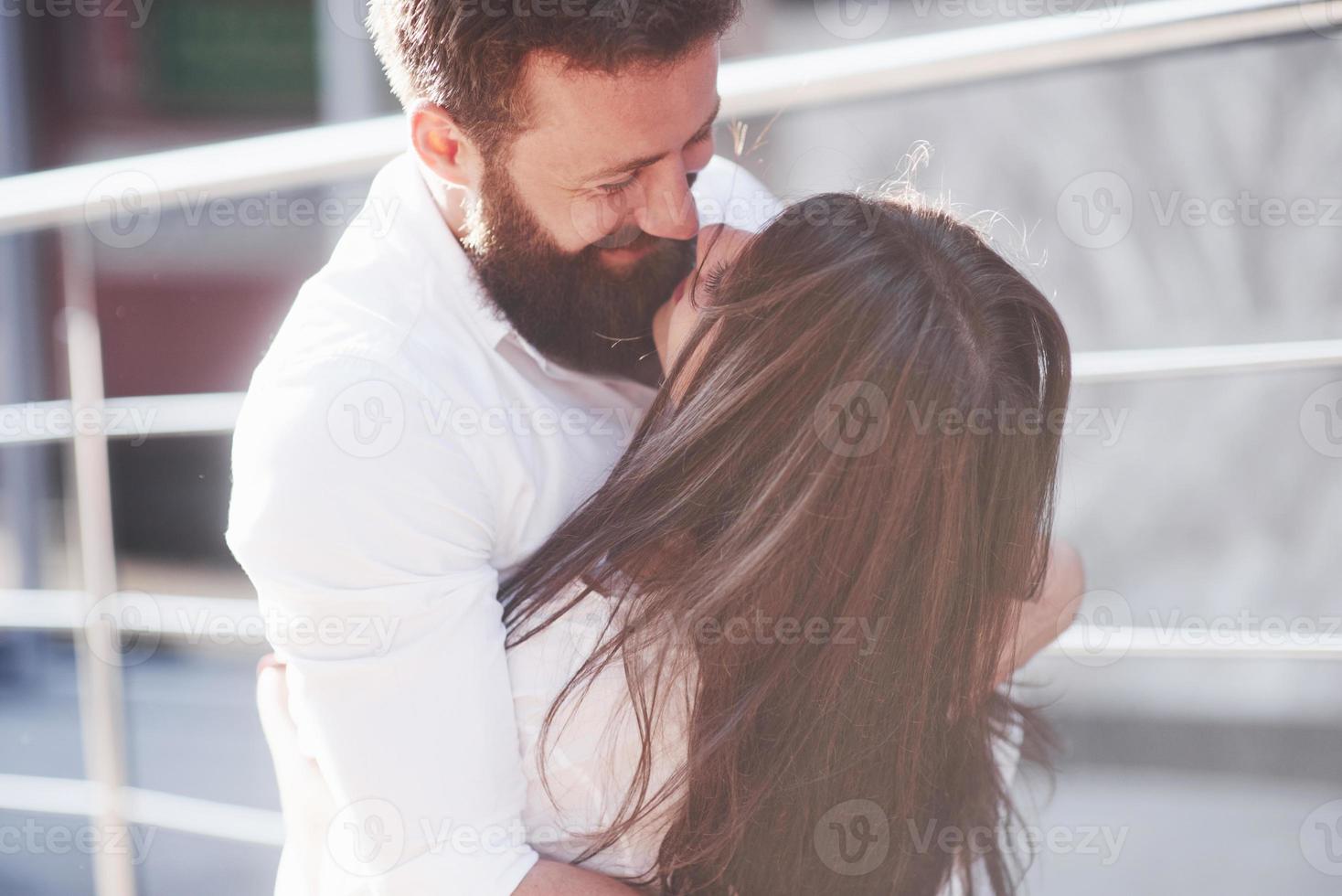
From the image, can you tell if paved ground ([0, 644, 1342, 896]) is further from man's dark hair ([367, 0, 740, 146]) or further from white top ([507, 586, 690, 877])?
man's dark hair ([367, 0, 740, 146])

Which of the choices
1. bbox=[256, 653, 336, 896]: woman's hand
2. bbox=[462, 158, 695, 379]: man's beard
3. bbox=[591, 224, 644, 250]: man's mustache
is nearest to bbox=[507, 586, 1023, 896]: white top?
bbox=[256, 653, 336, 896]: woman's hand

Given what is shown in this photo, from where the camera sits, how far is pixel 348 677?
3.09ft

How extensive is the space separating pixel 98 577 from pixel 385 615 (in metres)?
0.65

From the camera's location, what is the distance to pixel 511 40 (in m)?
1.06

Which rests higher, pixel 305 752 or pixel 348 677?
pixel 348 677

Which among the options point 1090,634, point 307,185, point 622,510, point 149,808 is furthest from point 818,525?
point 149,808

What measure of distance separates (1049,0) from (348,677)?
2822 mm

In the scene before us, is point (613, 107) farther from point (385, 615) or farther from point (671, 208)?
point (385, 615)

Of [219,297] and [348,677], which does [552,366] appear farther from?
[219,297]

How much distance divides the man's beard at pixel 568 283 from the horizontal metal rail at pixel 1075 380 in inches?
19.2

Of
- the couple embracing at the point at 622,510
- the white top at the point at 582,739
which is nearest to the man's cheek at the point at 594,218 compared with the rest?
the couple embracing at the point at 622,510

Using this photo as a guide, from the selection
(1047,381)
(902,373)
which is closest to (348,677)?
(902,373)

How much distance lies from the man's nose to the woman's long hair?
111 mm

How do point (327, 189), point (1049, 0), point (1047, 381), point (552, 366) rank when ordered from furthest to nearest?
point (327, 189) < point (1049, 0) < point (552, 366) < point (1047, 381)
